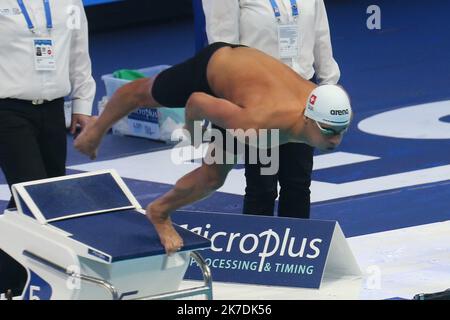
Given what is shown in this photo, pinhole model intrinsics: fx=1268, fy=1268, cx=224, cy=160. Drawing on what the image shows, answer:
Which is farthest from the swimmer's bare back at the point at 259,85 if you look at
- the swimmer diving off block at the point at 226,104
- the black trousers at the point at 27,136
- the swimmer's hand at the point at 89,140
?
the black trousers at the point at 27,136

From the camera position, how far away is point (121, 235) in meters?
5.59

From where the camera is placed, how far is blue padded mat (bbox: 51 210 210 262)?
17.7 ft

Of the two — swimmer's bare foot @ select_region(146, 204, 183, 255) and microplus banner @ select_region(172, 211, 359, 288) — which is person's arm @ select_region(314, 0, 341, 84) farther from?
swimmer's bare foot @ select_region(146, 204, 183, 255)

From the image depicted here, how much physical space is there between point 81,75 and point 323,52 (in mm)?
1299

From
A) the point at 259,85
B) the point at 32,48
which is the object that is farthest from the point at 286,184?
the point at 32,48

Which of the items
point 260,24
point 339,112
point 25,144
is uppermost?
point 260,24

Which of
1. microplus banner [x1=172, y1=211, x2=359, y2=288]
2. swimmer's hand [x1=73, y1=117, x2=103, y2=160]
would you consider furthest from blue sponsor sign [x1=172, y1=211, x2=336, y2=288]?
swimmer's hand [x1=73, y1=117, x2=103, y2=160]

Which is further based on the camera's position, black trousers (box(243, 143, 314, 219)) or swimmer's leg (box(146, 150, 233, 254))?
black trousers (box(243, 143, 314, 219))

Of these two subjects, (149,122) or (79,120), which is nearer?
(79,120)

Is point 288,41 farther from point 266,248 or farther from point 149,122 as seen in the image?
point 149,122

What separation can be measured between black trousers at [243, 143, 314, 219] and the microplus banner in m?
0.19

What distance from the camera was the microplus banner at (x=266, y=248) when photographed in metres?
6.53

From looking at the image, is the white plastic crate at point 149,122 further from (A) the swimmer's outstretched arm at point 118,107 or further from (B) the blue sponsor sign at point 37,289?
(B) the blue sponsor sign at point 37,289

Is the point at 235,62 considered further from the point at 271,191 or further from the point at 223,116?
the point at 271,191
